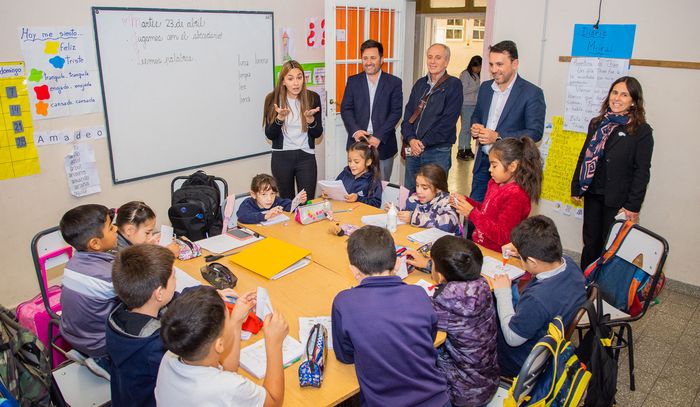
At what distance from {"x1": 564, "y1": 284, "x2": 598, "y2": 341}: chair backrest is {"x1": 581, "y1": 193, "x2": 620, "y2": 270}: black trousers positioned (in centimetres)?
176

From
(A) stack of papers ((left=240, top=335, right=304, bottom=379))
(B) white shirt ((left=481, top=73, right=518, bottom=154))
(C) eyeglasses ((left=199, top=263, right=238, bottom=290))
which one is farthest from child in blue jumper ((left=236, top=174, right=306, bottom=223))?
(B) white shirt ((left=481, top=73, right=518, bottom=154))

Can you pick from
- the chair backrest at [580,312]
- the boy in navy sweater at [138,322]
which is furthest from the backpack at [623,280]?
the boy in navy sweater at [138,322]

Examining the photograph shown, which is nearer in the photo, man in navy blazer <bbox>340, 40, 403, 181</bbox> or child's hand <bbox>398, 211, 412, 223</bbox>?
child's hand <bbox>398, 211, 412, 223</bbox>

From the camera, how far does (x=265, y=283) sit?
2.68 m

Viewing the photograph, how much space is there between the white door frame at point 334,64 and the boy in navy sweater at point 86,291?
121 inches

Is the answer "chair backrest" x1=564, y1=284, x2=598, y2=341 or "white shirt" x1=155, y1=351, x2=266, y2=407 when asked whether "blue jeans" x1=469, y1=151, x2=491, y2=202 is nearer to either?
"chair backrest" x1=564, y1=284, x2=598, y2=341

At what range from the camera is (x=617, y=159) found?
368cm

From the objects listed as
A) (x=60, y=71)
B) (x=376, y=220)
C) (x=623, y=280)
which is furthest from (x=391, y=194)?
(x=60, y=71)

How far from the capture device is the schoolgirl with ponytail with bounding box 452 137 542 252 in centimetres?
318

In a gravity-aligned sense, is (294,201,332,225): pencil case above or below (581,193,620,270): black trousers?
above

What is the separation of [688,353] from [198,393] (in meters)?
3.42

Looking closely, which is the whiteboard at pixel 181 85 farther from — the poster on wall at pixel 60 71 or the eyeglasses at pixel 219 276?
the eyeglasses at pixel 219 276

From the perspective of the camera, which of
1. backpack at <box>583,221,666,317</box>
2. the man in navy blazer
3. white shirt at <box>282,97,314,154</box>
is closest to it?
backpack at <box>583,221,666,317</box>

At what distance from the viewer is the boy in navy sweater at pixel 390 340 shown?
1812mm
